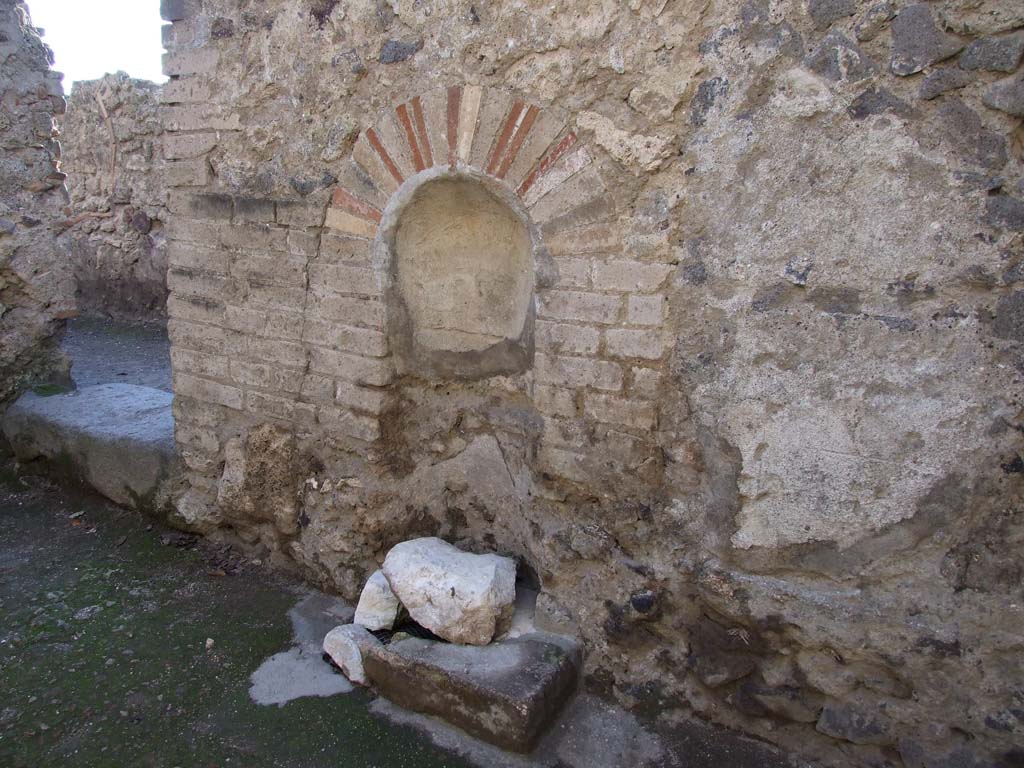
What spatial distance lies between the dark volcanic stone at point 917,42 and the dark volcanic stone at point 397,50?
55.6 inches

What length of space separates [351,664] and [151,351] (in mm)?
4663

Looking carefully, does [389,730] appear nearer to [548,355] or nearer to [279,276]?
[548,355]

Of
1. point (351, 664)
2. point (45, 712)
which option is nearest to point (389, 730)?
point (351, 664)

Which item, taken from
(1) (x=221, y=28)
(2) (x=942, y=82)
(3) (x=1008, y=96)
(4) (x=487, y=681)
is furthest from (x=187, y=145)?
(3) (x=1008, y=96)

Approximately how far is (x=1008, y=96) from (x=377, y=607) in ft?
7.67

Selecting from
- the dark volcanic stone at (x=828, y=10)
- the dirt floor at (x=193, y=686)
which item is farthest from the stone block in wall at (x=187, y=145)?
the dark volcanic stone at (x=828, y=10)

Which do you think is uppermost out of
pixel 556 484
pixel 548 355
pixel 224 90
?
pixel 224 90

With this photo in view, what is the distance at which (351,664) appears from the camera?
8.19 feet

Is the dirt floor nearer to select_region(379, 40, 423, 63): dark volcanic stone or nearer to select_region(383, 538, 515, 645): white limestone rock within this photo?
select_region(383, 538, 515, 645): white limestone rock

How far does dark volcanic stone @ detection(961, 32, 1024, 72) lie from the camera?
5.32 ft

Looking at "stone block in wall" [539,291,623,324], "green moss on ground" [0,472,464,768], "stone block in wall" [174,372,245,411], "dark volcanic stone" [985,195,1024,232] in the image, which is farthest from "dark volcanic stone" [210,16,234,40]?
"dark volcanic stone" [985,195,1024,232]

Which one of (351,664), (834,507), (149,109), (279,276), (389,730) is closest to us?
(834,507)

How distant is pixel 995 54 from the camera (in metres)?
1.64

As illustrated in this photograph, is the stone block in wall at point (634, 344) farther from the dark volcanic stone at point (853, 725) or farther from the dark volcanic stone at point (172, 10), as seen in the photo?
the dark volcanic stone at point (172, 10)
